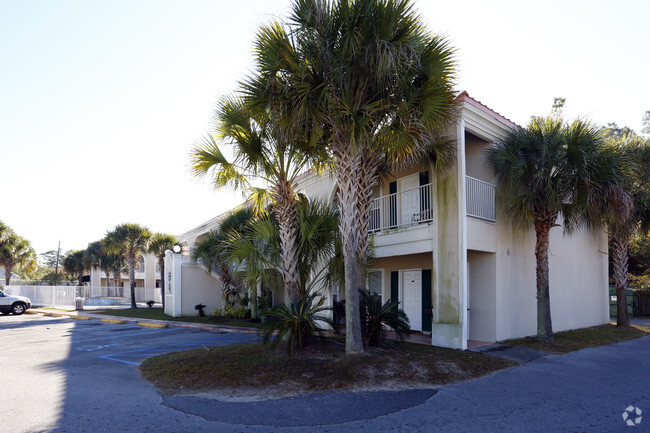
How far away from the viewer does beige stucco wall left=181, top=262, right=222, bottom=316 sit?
2438 centimetres

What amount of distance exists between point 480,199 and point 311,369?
6.83 meters

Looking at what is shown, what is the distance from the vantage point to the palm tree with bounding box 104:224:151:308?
30938 millimetres

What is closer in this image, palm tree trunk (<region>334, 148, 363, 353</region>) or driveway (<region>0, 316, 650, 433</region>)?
driveway (<region>0, 316, 650, 433</region>)

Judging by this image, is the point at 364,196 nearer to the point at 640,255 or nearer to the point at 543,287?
the point at 543,287

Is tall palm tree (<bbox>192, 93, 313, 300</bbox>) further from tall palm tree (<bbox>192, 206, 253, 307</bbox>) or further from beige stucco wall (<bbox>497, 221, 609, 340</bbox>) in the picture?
tall palm tree (<bbox>192, 206, 253, 307</bbox>)

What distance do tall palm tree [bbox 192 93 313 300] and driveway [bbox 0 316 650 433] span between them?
12.6 feet

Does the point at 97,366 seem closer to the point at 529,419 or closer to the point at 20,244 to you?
the point at 529,419

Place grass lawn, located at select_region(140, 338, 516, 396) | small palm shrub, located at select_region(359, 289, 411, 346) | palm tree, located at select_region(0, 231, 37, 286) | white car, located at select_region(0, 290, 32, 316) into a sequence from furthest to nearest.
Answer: palm tree, located at select_region(0, 231, 37, 286)
white car, located at select_region(0, 290, 32, 316)
small palm shrub, located at select_region(359, 289, 411, 346)
grass lawn, located at select_region(140, 338, 516, 396)

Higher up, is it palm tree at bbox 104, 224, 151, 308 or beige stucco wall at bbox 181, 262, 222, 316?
palm tree at bbox 104, 224, 151, 308

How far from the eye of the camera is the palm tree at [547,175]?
11.6 meters

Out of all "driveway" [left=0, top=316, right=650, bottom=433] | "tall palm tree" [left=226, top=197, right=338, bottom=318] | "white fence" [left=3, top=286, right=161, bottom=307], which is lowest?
"white fence" [left=3, top=286, right=161, bottom=307]

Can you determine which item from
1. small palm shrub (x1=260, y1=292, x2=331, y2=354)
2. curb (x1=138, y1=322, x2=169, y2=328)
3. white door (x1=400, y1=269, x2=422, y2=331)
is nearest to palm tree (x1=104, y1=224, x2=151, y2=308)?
curb (x1=138, y1=322, x2=169, y2=328)

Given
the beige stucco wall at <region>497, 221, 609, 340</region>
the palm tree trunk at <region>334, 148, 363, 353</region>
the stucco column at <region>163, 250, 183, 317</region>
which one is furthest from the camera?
the stucco column at <region>163, 250, 183, 317</region>

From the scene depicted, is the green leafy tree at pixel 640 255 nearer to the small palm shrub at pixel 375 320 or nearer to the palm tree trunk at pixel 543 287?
the palm tree trunk at pixel 543 287
